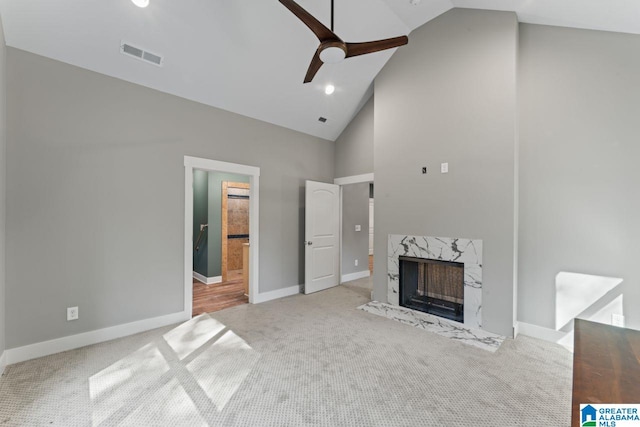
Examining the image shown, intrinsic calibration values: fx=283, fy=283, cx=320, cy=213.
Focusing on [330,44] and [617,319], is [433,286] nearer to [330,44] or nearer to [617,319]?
[617,319]

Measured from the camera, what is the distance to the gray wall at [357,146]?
5000mm

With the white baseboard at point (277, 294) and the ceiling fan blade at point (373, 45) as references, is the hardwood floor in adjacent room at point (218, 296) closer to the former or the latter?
the white baseboard at point (277, 294)

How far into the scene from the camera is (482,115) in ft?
11.1

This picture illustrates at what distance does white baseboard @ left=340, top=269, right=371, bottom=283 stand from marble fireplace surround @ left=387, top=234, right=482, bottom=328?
5.03 feet

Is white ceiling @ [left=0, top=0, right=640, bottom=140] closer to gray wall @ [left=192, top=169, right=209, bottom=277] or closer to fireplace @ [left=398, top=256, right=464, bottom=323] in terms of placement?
gray wall @ [left=192, top=169, right=209, bottom=277]

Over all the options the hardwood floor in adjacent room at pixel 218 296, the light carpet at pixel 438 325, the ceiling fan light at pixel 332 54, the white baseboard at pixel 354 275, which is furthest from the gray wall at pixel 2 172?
the white baseboard at pixel 354 275

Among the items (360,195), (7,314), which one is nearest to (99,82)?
(7,314)

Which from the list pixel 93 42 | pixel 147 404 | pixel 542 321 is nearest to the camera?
pixel 147 404

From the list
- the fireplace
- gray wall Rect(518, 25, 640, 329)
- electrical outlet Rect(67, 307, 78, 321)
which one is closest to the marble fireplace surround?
the fireplace

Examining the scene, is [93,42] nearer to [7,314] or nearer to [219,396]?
[7,314]

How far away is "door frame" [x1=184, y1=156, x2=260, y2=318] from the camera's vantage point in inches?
145

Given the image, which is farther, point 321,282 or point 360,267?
point 360,267

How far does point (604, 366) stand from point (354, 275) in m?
4.90

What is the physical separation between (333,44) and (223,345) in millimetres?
3045
